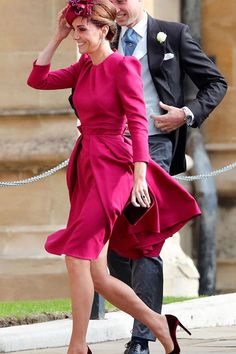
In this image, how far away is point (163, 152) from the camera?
7.18 metres

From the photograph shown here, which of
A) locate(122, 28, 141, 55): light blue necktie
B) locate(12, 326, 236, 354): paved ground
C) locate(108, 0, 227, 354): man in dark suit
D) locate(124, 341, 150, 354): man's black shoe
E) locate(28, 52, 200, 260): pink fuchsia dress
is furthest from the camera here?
locate(12, 326, 236, 354): paved ground

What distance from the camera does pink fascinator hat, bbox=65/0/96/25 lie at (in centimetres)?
653

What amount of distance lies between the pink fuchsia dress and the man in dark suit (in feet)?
1.20

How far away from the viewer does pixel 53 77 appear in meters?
6.88

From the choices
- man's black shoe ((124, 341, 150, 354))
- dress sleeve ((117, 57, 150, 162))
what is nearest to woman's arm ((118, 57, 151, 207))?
dress sleeve ((117, 57, 150, 162))

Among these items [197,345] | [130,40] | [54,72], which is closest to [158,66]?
[130,40]

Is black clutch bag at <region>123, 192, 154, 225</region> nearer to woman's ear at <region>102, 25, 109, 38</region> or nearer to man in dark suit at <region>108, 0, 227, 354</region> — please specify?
man in dark suit at <region>108, 0, 227, 354</region>

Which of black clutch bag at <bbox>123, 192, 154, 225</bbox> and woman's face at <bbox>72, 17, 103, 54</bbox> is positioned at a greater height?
woman's face at <bbox>72, 17, 103, 54</bbox>

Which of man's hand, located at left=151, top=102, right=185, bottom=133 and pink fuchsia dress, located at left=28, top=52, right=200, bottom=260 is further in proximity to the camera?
man's hand, located at left=151, top=102, right=185, bottom=133

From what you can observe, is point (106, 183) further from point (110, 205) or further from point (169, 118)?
point (169, 118)

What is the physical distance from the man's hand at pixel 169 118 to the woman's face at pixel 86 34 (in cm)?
60

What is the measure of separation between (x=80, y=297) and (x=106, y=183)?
48 cm

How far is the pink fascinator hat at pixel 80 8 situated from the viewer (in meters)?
6.53

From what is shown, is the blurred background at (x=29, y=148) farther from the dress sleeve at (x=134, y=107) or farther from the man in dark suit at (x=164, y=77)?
the dress sleeve at (x=134, y=107)
